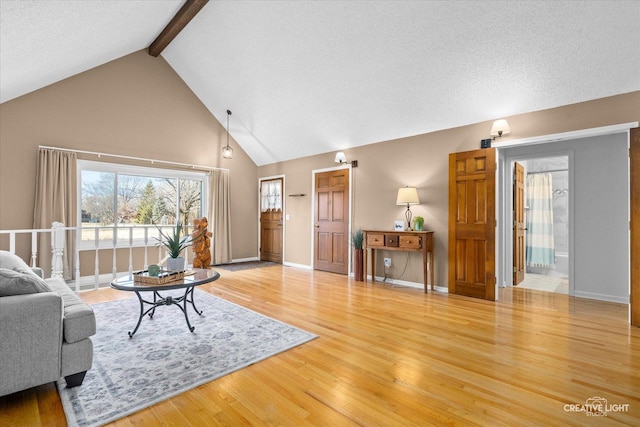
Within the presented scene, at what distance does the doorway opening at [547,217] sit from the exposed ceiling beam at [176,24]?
21.3 ft

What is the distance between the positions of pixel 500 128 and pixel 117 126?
20.1 feet

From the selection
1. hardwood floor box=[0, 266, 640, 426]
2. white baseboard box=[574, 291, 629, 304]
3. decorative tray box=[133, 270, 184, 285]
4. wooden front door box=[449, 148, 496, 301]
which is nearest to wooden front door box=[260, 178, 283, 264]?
hardwood floor box=[0, 266, 640, 426]

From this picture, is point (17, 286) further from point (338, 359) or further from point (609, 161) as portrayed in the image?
point (609, 161)

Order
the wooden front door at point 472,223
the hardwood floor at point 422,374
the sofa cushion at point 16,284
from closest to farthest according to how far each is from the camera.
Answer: the hardwood floor at point 422,374
the sofa cushion at point 16,284
the wooden front door at point 472,223

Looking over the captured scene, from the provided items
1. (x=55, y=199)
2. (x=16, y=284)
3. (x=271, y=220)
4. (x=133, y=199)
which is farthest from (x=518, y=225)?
(x=55, y=199)

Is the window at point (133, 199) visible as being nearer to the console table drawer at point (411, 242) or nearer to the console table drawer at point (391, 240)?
the console table drawer at point (391, 240)

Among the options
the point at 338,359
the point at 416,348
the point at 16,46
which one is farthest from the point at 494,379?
the point at 16,46

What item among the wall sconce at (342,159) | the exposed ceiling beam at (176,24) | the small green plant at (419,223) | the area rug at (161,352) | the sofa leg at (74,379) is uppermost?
the exposed ceiling beam at (176,24)

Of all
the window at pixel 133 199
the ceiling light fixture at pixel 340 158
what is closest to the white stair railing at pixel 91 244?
the window at pixel 133 199

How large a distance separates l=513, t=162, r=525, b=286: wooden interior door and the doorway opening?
3.28 ft

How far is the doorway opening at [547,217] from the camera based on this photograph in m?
6.41

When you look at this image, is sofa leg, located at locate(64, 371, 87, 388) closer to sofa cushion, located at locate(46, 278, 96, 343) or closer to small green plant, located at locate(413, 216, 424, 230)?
sofa cushion, located at locate(46, 278, 96, 343)

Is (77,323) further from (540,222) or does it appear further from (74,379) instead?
(540,222)

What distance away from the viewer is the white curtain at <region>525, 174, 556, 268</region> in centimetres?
647
